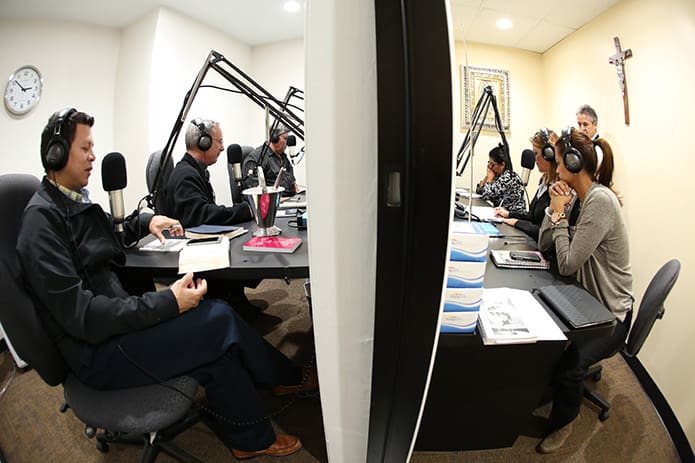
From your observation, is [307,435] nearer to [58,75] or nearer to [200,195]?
[200,195]

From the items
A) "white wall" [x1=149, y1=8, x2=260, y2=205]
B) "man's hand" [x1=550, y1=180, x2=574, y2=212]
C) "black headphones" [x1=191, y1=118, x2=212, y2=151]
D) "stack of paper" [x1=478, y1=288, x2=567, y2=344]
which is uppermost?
"white wall" [x1=149, y1=8, x2=260, y2=205]

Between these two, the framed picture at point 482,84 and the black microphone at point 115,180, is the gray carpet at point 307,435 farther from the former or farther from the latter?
the framed picture at point 482,84

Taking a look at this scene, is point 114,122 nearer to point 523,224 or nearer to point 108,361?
point 108,361

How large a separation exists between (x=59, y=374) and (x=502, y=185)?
9.74 feet

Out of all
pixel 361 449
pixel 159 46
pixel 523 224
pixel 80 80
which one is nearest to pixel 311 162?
pixel 361 449

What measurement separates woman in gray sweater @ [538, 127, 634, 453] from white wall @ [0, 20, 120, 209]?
2.77m

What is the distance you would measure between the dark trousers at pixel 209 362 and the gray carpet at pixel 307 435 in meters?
0.19

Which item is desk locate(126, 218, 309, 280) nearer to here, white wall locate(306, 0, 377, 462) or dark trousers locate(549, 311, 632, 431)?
white wall locate(306, 0, 377, 462)

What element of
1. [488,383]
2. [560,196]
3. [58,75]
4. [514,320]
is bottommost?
[488,383]

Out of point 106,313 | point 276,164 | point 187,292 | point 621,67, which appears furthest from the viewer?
point 276,164

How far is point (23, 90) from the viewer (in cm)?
162

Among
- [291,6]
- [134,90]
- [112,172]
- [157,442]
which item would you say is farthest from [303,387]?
[134,90]

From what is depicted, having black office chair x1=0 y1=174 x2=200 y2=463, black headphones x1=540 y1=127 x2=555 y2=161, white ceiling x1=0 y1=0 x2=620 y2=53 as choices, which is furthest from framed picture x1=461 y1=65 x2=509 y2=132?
Result: black office chair x1=0 y1=174 x2=200 y2=463

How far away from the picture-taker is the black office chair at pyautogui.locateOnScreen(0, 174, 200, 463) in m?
0.88
